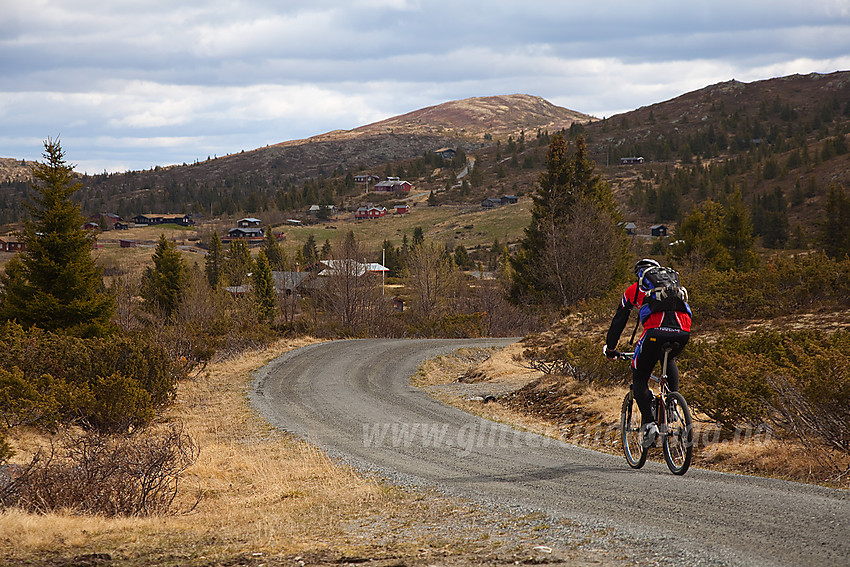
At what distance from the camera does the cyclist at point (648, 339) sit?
24.2 ft

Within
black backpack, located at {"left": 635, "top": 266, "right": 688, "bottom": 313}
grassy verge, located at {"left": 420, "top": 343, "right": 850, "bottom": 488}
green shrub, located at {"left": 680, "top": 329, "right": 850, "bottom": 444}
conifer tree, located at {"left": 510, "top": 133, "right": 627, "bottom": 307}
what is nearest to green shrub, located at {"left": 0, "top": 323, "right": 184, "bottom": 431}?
grassy verge, located at {"left": 420, "top": 343, "right": 850, "bottom": 488}

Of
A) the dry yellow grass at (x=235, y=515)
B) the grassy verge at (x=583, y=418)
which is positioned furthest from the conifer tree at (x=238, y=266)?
the dry yellow grass at (x=235, y=515)

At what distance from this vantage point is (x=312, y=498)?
28.6 feet

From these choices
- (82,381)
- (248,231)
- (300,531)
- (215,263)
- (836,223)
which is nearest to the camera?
(300,531)

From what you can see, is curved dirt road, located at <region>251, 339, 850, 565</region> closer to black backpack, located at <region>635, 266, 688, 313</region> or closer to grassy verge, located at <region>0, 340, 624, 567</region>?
grassy verge, located at <region>0, 340, 624, 567</region>

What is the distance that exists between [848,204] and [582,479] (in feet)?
215

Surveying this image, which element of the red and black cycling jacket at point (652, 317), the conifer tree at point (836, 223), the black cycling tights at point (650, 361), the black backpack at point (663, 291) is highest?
the conifer tree at point (836, 223)

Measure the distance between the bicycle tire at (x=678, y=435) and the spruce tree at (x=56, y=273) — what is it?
2653 cm

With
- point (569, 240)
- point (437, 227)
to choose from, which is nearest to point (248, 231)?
point (437, 227)

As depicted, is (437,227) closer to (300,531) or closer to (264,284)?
(264,284)

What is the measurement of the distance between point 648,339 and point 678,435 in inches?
45.4

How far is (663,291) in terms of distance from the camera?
7.31m

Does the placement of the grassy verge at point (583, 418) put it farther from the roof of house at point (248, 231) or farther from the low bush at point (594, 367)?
the roof of house at point (248, 231)

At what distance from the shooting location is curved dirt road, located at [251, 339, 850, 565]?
5434 mm
